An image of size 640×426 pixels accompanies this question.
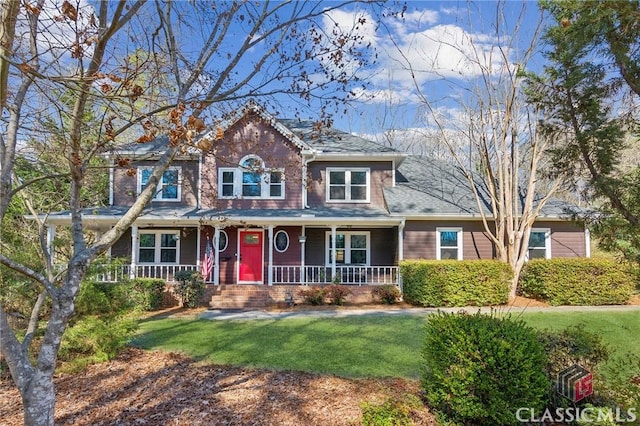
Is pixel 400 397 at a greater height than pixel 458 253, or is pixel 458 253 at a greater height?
pixel 458 253

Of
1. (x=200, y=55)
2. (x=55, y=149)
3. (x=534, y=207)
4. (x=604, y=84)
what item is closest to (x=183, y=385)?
(x=55, y=149)

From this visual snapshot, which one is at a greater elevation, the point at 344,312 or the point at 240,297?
the point at 240,297

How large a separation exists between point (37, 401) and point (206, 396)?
84.5 inches

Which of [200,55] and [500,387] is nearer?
[500,387]

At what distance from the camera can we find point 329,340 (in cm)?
810

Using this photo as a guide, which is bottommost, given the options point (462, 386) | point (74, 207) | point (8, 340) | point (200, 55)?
point (462, 386)

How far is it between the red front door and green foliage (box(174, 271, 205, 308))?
259 cm

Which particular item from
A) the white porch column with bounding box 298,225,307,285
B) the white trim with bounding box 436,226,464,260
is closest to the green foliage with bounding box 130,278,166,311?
the white porch column with bounding box 298,225,307,285

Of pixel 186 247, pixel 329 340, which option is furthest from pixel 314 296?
pixel 186 247

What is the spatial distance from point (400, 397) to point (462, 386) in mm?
1116

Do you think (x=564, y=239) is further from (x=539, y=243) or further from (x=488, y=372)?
(x=488, y=372)

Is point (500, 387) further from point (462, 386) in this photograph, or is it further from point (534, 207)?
point (534, 207)

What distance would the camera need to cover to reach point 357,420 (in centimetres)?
440

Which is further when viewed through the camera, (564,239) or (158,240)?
(158,240)
